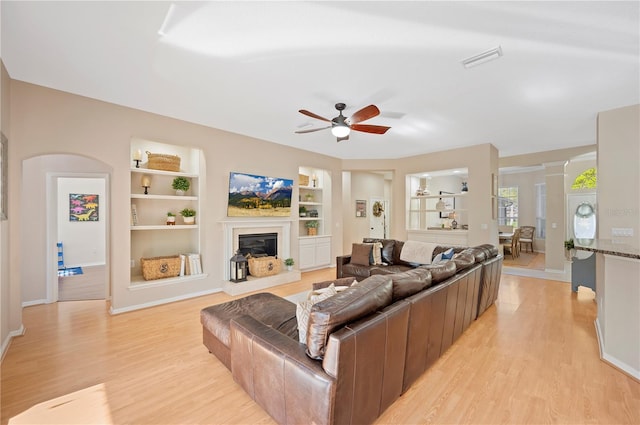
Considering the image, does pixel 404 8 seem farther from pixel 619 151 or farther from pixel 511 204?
pixel 511 204

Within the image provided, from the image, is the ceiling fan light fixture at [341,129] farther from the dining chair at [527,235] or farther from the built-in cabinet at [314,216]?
the dining chair at [527,235]

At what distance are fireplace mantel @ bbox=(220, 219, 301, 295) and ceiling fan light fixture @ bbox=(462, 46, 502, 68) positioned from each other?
162 inches

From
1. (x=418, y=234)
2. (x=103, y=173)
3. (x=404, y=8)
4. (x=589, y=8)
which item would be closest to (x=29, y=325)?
(x=103, y=173)

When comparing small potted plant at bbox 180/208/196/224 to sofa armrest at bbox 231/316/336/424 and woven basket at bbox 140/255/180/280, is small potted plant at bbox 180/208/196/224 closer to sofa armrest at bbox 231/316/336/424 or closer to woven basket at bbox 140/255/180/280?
woven basket at bbox 140/255/180/280

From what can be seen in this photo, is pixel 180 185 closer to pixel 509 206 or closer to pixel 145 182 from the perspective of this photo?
pixel 145 182

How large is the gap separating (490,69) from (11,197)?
5.28 meters

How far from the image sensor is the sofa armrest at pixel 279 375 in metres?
1.41

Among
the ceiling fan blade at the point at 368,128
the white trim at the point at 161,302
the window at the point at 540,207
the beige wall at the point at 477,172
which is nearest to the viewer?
the ceiling fan blade at the point at 368,128

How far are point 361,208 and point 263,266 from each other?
425 cm

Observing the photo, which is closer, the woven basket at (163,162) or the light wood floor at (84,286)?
the woven basket at (163,162)

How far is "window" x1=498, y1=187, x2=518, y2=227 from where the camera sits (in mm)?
9957

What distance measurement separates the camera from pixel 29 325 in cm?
330

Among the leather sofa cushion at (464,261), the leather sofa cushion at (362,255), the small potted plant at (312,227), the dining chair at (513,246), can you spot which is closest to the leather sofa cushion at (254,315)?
the leather sofa cushion at (464,261)

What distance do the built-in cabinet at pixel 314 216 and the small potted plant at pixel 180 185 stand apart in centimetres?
250
